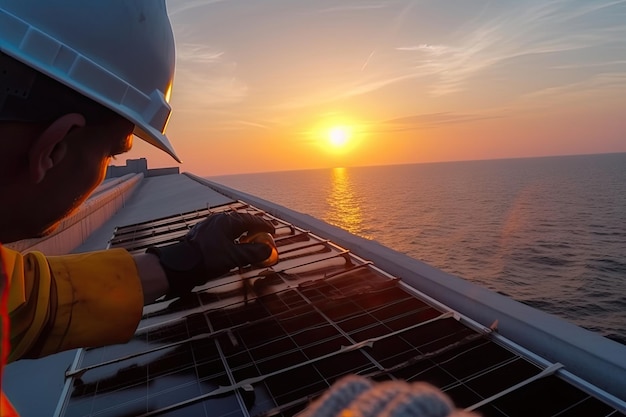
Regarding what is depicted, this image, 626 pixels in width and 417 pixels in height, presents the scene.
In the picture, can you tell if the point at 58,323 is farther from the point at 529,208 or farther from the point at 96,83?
the point at 529,208

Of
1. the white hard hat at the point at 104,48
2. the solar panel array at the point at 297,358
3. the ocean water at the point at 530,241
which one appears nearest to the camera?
the white hard hat at the point at 104,48

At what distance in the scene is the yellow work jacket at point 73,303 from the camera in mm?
1928

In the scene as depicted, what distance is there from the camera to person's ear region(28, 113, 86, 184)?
4.29 ft

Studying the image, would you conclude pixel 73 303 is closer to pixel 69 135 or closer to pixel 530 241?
pixel 69 135

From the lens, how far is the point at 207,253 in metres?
2.79

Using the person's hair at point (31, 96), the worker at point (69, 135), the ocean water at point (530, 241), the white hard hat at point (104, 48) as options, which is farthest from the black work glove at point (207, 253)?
the ocean water at point (530, 241)

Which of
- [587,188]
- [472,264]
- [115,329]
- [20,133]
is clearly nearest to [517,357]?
[115,329]

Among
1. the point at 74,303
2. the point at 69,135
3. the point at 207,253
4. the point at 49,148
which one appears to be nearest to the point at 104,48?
the point at 69,135

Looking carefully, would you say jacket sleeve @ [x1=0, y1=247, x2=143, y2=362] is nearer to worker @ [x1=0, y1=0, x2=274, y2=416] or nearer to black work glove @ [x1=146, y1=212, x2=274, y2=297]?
worker @ [x1=0, y1=0, x2=274, y2=416]

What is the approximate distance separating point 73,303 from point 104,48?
1.25 metres

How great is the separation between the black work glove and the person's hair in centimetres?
136

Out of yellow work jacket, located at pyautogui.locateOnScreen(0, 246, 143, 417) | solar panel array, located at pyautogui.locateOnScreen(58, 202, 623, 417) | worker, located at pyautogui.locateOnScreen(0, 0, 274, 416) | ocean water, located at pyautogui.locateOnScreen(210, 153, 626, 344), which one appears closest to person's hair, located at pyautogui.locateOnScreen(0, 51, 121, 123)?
worker, located at pyautogui.locateOnScreen(0, 0, 274, 416)

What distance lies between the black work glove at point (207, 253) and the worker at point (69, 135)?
26cm

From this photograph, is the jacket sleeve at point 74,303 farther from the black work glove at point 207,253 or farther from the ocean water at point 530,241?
the ocean water at point 530,241
